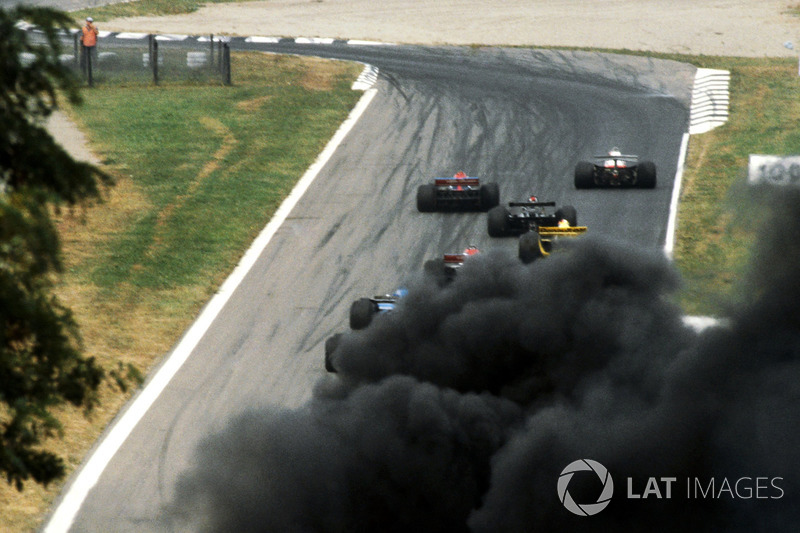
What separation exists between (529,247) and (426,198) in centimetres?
698

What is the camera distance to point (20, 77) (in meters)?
8.55

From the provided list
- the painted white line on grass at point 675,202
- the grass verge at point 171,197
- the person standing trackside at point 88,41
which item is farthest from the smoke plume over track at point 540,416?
the person standing trackside at point 88,41

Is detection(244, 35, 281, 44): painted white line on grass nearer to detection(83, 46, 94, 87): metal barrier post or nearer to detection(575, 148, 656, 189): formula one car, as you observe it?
detection(83, 46, 94, 87): metal barrier post

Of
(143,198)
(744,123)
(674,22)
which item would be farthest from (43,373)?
(674,22)

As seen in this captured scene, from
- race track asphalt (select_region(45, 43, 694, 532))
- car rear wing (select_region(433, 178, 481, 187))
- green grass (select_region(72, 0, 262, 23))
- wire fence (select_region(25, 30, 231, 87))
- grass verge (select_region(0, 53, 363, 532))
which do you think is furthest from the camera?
green grass (select_region(72, 0, 262, 23))

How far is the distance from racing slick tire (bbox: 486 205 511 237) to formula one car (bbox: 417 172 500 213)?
6.18 feet

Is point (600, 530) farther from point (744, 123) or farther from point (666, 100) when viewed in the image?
point (666, 100)

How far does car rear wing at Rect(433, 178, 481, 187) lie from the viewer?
85.7 feet

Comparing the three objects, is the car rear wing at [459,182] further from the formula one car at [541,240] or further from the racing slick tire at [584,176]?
the formula one car at [541,240]

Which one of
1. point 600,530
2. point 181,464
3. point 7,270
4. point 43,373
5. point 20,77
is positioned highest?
point 20,77

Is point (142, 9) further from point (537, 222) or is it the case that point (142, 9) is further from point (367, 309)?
point (367, 309)

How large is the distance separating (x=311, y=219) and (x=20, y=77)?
1811 cm

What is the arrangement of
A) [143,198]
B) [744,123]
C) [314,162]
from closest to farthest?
[143,198]
[314,162]
[744,123]

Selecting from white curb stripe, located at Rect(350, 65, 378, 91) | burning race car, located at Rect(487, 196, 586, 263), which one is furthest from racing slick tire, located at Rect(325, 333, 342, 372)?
white curb stripe, located at Rect(350, 65, 378, 91)
